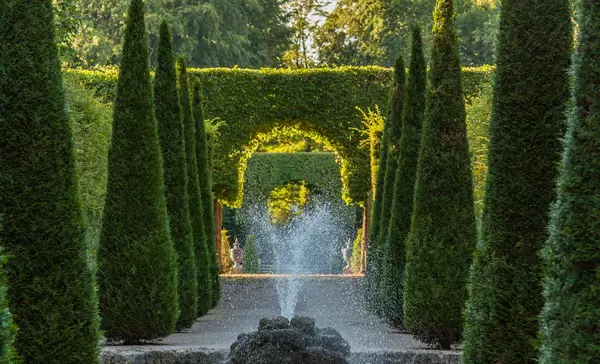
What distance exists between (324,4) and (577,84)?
35.2 meters

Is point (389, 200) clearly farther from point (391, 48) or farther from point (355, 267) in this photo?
point (391, 48)

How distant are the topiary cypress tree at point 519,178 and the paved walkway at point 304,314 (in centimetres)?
315

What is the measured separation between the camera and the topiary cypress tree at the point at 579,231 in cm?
399

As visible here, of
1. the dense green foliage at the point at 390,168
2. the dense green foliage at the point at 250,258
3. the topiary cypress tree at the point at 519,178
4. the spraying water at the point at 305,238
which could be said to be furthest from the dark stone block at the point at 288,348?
the spraying water at the point at 305,238

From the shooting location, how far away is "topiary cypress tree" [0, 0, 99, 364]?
644 cm

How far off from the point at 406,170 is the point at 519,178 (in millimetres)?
5791

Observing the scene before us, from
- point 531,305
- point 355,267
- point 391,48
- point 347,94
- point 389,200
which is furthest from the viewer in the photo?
point 391,48

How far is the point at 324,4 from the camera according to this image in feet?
127

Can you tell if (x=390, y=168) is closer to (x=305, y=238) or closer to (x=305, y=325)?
(x=305, y=325)

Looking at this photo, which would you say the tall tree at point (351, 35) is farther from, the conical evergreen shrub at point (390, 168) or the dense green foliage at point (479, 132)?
the conical evergreen shrub at point (390, 168)

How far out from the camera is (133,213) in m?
9.81

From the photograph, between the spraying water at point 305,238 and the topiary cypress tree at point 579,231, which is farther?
the spraying water at point 305,238

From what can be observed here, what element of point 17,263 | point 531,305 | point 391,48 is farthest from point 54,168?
point 391,48

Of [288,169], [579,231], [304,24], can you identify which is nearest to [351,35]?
[304,24]
